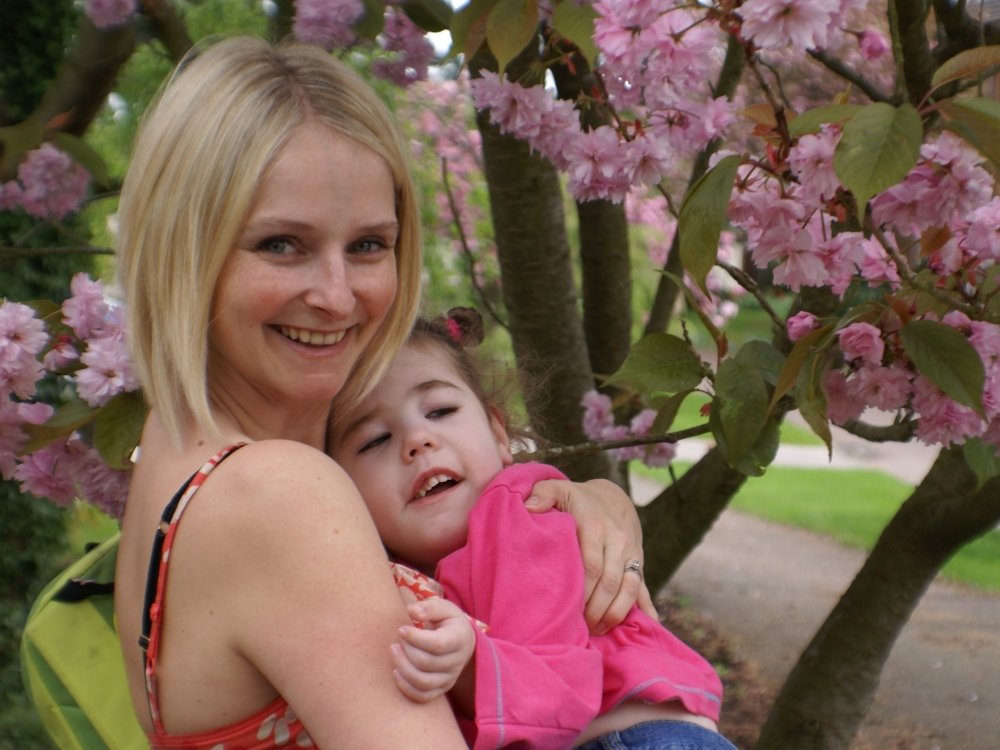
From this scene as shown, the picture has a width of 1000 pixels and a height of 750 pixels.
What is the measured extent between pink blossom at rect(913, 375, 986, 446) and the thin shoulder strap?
3.59 feet

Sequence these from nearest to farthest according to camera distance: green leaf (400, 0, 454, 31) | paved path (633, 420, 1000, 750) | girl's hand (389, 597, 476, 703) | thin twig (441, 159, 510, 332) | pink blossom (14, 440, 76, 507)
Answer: girl's hand (389, 597, 476, 703) → pink blossom (14, 440, 76, 507) → green leaf (400, 0, 454, 31) → thin twig (441, 159, 510, 332) → paved path (633, 420, 1000, 750)

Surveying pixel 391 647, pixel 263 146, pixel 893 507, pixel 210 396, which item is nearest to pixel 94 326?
pixel 210 396

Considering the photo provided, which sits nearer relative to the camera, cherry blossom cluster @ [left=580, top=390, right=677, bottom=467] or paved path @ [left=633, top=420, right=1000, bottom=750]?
cherry blossom cluster @ [left=580, top=390, right=677, bottom=467]

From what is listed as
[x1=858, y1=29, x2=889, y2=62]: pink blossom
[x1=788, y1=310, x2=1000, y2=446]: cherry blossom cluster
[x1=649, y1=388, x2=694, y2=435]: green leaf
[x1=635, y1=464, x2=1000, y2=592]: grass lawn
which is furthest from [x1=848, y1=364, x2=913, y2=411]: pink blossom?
[x1=635, y1=464, x2=1000, y2=592]: grass lawn

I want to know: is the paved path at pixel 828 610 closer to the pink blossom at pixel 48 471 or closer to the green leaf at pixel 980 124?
the pink blossom at pixel 48 471

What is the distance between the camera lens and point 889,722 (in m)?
5.22

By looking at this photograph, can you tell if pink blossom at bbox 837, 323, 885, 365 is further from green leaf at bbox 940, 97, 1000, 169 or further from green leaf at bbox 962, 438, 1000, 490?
green leaf at bbox 940, 97, 1000, 169

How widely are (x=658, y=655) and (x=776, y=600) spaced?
18.4ft

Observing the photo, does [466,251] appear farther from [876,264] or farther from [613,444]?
[876,264]

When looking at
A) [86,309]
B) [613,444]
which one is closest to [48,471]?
[86,309]

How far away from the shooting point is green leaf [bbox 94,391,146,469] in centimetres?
205

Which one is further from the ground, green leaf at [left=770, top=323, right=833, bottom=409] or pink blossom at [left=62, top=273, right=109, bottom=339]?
green leaf at [left=770, top=323, right=833, bottom=409]

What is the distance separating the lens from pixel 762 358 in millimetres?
2242

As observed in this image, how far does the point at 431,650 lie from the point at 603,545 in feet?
1.85
